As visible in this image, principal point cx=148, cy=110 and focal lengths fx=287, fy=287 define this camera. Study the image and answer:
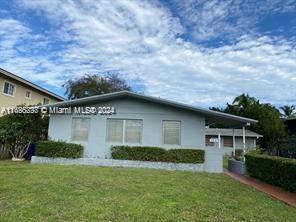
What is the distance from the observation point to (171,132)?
50.0 feet

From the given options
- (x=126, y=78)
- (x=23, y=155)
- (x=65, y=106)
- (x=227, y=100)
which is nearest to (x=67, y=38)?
(x=65, y=106)

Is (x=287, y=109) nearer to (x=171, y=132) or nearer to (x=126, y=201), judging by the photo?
(x=171, y=132)

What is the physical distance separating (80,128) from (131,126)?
279 cm

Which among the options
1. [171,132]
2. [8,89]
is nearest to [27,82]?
[8,89]

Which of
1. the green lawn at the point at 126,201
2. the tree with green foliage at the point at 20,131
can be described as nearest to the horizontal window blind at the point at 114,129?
the tree with green foliage at the point at 20,131

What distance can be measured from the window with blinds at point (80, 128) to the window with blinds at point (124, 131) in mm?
1254

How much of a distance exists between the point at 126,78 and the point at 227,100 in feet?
56.6

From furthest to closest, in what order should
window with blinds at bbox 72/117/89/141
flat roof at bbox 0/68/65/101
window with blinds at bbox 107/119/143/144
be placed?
flat roof at bbox 0/68/65/101 < window with blinds at bbox 72/117/89/141 < window with blinds at bbox 107/119/143/144

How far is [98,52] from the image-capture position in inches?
830

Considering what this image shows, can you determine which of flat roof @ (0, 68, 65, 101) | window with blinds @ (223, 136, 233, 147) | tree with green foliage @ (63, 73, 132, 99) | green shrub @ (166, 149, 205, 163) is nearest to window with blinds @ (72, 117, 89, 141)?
green shrub @ (166, 149, 205, 163)

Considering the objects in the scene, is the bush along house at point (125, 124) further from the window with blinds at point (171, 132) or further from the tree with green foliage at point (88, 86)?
the tree with green foliage at point (88, 86)

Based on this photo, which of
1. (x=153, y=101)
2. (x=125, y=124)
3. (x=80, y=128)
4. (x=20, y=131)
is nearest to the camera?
(x=153, y=101)

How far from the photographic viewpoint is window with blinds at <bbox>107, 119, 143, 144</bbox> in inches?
601

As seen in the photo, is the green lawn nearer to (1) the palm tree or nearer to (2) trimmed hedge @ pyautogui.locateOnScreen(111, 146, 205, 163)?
(2) trimmed hedge @ pyautogui.locateOnScreen(111, 146, 205, 163)
